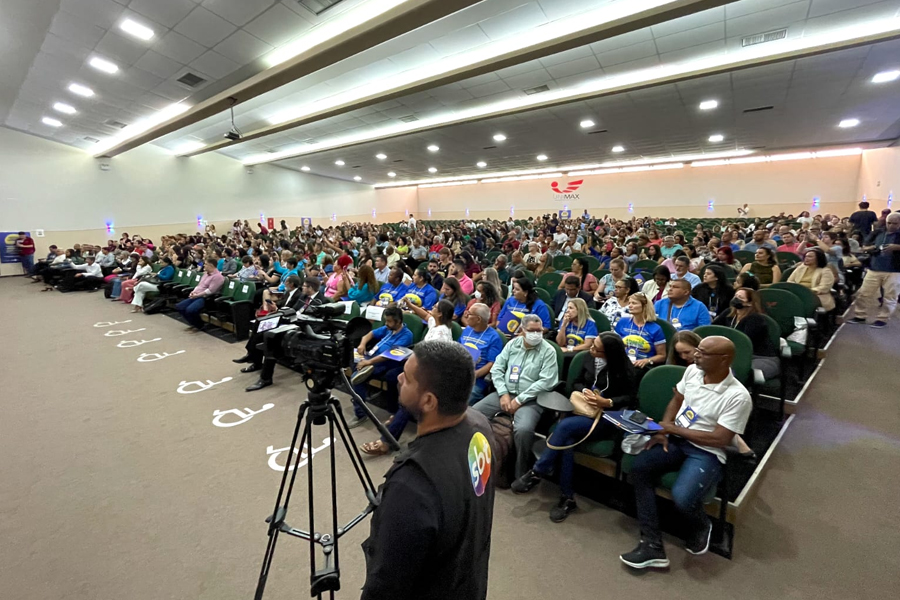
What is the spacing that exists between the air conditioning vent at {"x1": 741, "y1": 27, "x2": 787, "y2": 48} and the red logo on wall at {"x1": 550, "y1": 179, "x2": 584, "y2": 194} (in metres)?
16.3

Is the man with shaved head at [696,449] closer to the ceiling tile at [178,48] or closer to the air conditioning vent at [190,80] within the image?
the ceiling tile at [178,48]

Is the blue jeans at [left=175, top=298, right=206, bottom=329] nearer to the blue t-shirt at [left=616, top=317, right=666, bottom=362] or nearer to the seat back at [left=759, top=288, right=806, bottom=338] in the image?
the blue t-shirt at [left=616, top=317, right=666, bottom=362]

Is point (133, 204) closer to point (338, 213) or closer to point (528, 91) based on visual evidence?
point (338, 213)

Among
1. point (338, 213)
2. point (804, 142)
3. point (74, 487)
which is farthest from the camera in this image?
point (338, 213)

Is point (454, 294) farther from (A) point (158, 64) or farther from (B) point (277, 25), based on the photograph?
(A) point (158, 64)

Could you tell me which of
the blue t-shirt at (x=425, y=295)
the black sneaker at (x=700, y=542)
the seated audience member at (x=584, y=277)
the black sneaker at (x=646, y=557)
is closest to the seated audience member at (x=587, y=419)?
the black sneaker at (x=646, y=557)

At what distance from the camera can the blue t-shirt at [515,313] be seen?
4012mm

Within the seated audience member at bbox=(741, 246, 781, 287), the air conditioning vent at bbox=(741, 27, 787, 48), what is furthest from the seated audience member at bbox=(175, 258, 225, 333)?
the air conditioning vent at bbox=(741, 27, 787, 48)

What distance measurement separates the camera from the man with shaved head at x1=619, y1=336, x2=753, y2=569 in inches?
80.1

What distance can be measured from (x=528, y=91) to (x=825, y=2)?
187 inches

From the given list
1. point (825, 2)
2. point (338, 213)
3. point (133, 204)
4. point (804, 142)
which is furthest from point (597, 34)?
point (338, 213)

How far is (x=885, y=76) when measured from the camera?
704cm

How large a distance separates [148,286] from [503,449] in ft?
28.6

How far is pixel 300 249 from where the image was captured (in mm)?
11758
